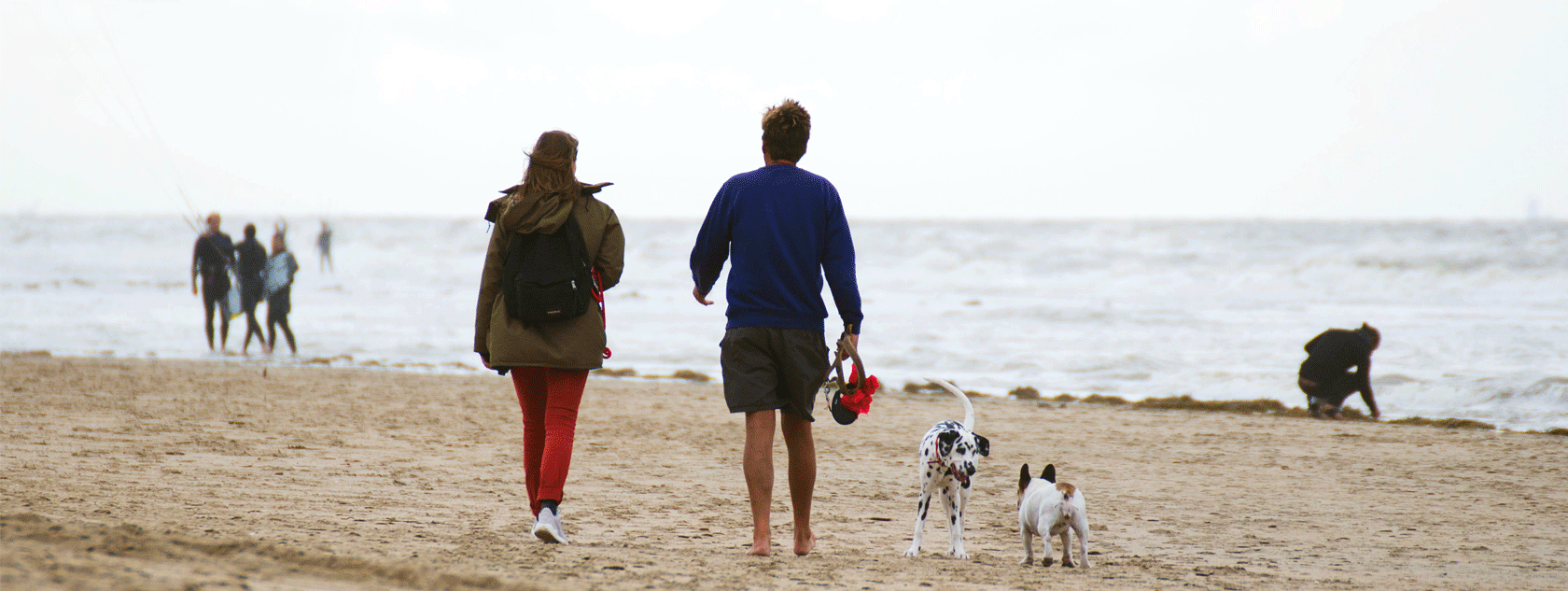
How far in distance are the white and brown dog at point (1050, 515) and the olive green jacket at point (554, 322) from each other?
5.15 feet

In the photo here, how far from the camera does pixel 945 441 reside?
372cm

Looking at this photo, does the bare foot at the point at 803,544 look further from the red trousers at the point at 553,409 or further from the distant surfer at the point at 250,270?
the distant surfer at the point at 250,270

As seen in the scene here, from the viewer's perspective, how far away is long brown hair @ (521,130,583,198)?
3.47 meters

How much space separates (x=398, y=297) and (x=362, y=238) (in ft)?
71.0

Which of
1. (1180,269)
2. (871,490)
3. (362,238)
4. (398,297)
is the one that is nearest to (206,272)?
(871,490)

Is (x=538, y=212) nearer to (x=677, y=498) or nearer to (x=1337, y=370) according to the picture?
(x=677, y=498)

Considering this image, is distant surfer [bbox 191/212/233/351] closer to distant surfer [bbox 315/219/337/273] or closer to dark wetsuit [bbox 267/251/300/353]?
dark wetsuit [bbox 267/251/300/353]

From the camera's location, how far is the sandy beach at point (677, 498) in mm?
3215

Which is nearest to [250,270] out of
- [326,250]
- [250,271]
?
[250,271]

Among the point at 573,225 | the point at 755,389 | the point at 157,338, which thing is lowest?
the point at 157,338

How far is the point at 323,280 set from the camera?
→ 1207 inches

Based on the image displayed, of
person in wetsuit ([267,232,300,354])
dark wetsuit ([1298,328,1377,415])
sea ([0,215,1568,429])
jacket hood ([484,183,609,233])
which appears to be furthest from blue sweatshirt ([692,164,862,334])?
person in wetsuit ([267,232,300,354])

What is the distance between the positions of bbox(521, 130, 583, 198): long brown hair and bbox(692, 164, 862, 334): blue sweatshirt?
0.48 m

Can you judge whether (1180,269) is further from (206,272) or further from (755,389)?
(755,389)
